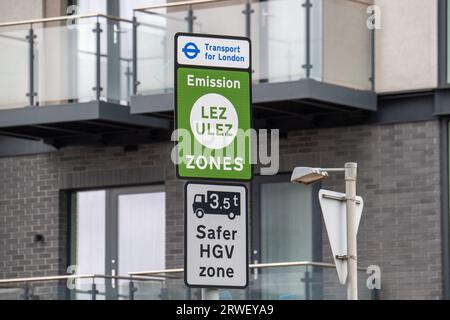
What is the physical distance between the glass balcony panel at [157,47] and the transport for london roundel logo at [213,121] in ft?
37.2

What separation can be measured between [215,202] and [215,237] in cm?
22

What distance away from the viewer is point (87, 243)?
2350cm

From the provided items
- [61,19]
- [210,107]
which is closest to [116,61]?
[61,19]

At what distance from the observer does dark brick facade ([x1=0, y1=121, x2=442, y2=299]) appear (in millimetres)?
20625

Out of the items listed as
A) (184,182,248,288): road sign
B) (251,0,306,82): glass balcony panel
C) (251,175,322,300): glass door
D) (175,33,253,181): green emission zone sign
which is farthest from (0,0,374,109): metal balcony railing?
(175,33,253,181): green emission zone sign

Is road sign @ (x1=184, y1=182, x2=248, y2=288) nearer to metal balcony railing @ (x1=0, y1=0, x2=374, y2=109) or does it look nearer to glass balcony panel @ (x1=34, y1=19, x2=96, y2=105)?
metal balcony railing @ (x1=0, y1=0, x2=374, y2=109)

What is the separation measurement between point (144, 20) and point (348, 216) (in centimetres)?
827

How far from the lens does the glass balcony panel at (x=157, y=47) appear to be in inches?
840

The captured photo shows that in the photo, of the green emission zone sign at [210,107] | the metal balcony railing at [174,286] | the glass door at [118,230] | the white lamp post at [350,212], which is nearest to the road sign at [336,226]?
the white lamp post at [350,212]

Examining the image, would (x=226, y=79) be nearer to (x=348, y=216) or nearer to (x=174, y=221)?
(x=348, y=216)

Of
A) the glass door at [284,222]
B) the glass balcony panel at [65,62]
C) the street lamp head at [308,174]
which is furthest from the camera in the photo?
the glass balcony panel at [65,62]

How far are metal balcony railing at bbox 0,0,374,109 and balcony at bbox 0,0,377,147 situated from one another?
0.04 feet

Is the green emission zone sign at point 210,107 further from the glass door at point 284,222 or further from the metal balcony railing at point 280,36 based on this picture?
the glass door at point 284,222

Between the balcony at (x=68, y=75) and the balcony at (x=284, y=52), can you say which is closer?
the balcony at (x=284, y=52)
